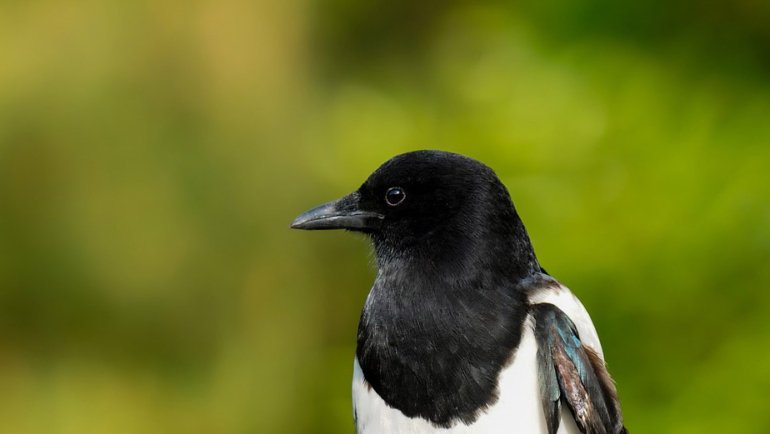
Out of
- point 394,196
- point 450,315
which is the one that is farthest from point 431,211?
point 450,315

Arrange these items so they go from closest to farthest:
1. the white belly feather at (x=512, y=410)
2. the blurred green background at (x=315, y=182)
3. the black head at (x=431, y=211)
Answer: the white belly feather at (x=512, y=410) → the black head at (x=431, y=211) → the blurred green background at (x=315, y=182)

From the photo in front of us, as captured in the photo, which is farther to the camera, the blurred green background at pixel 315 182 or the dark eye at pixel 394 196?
the blurred green background at pixel 315 182

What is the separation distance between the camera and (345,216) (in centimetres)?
188

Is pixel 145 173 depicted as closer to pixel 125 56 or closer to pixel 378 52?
pixel 125 56

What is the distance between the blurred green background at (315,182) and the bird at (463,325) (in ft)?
2.32

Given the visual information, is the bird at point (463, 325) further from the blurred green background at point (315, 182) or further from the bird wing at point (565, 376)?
the blurred green background at point (315, 182)

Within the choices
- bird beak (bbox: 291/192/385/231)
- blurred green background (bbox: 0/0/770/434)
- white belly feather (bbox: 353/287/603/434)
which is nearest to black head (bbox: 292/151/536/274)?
bird beak (bbox: 291/192/385/231)

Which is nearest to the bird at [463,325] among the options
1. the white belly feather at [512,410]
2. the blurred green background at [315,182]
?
the white belly feather at [512,410]

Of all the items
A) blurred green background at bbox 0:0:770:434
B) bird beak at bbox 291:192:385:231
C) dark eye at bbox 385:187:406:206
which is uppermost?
blurred green background at bbox 0:0:770:434

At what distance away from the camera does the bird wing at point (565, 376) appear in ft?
5.46

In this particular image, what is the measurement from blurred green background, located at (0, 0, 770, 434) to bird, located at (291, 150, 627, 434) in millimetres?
707

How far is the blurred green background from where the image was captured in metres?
2.49

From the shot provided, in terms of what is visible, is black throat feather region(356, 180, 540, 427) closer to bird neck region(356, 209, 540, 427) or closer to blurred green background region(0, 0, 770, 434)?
bird neck region(356, 209, 540, 427)

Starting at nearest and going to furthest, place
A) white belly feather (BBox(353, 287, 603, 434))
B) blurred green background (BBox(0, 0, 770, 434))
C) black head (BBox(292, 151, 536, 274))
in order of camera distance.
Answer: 1. white belly feather (BBox(353, 287, 603, 434))
2. black head (BBox(292, 151, 536, 274))
3. blurred green background (BBox(0, 0, 770, 434))
